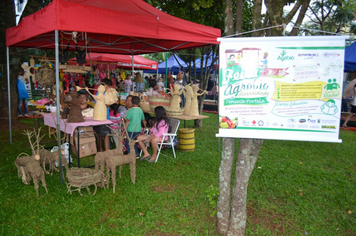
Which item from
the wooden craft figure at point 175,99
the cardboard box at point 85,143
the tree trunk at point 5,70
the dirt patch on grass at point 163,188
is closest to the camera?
the dirt patch on grass at point 163,188

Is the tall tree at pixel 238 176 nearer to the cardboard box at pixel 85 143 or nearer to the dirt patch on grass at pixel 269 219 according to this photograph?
the dirt patch on grass at pixel 269 219

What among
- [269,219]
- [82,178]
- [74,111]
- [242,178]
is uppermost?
[74,111]

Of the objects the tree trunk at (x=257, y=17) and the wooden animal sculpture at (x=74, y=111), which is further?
the wooden animal sculpture at (x=74, y=111)

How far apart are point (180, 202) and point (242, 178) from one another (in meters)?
1.28

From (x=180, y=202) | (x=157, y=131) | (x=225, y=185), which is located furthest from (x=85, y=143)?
(x=225, y=185)

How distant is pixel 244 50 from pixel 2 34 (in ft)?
28.0

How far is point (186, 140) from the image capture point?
6367mm

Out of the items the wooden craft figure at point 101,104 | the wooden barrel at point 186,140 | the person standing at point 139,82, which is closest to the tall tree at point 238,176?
the wooden craft figure at point 101,104

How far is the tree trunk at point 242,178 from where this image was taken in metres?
2.78

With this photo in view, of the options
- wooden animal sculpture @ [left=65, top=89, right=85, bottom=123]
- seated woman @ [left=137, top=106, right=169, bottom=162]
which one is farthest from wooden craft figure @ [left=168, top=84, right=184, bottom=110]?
wooden animal sculpture @ [left=65, top=89, right=85, bottom=123]

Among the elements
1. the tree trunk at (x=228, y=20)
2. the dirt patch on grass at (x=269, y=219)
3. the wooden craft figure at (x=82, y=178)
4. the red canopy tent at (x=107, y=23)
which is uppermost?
the red canopy tent at (x=107, y=23)

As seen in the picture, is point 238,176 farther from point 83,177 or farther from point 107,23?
point 107,23

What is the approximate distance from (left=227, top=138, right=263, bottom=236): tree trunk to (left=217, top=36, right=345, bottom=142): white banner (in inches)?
11.4

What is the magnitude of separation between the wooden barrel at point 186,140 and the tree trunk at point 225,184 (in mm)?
3416
